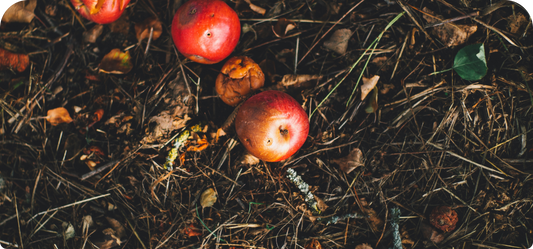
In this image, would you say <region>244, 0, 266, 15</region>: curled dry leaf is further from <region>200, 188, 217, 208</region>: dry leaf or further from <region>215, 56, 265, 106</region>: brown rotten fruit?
<region>200, 188, 217, 208</region>: dry leaf

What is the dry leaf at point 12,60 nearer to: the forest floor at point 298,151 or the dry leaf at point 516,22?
the forest floor at point 298,151

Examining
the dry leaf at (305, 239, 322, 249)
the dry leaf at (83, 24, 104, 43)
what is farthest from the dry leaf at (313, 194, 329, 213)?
the dry leaf at (83, 24, 104, 43)

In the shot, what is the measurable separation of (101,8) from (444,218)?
127 inches

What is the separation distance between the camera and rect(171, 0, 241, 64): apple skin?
1.85 metres

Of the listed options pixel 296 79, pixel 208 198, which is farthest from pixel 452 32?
pixel 208 198

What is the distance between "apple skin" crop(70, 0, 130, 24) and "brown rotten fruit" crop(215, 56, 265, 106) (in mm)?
1011

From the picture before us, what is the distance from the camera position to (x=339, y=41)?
2.11 meters

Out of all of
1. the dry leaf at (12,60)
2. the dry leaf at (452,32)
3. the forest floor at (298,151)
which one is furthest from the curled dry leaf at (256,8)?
the dry leaf at (12,60)

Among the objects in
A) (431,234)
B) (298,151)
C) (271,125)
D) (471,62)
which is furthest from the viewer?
(298,151)

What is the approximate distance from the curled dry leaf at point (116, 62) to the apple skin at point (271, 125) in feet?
3.90

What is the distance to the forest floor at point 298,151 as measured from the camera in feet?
6.82

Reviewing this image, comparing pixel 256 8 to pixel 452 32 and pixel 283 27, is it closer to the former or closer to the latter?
pixel 283 27

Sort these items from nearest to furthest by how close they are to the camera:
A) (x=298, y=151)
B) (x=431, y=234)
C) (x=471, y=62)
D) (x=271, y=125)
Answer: (x=271, y=125) < (x=471, y=62) < (x=431, y=234) < (x=298, y=151)

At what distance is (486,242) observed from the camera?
6.91ft
